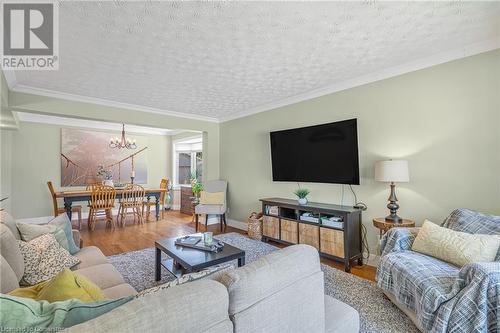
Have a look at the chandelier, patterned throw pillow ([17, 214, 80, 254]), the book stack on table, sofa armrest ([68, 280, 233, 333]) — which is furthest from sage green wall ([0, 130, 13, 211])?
sofa armrest ([68, 280, 233, 333])

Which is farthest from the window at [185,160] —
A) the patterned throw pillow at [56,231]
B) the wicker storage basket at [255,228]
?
the patterned throw pillow at [56,231]

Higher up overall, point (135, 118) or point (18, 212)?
point (135, 118)

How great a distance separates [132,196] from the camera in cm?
554

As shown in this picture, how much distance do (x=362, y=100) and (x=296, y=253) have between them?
2723 millimetres

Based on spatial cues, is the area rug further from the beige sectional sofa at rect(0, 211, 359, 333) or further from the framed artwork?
the framed artwork

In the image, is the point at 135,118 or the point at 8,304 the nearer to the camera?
the point at 8,304

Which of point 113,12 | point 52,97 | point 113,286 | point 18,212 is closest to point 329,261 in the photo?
point 113,286

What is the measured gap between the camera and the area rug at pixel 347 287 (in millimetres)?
1930

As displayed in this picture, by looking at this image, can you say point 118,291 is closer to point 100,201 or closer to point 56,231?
point 56,231

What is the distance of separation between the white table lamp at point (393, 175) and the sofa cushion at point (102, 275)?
2697 mm

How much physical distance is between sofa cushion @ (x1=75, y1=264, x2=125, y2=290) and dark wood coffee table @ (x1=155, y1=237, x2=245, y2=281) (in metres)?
0.54

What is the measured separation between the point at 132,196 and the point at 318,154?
4286 mm

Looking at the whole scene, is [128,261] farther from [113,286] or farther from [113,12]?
[113,12]

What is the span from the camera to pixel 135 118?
4.38 meters
